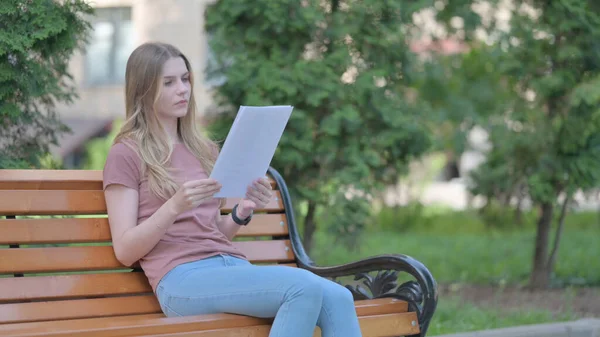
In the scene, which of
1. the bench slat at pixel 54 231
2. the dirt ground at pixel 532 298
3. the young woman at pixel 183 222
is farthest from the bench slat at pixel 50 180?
the dirt ground at pixel 532 298

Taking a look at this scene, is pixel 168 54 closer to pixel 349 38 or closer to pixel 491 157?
pixel 349 38

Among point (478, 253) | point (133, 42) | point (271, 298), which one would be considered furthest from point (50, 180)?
point (133, 42)

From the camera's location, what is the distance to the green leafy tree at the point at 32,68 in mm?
3969

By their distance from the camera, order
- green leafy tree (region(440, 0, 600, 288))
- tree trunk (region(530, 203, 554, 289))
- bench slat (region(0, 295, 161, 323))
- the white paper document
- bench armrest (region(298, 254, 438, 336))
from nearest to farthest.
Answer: the white paper document → bench slat (region(0, 295, 161, 323)) → bench armrest (region(298, 254, 438, 336)) → green leafy tree (region(440, 0, 600, 288)) → tree trunk (region(530, 203, 554, 289))

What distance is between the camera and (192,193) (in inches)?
127

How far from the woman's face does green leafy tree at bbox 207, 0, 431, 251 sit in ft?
8.19

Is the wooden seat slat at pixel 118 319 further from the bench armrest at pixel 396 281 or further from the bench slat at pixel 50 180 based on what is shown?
the bench slat at pixel 50 180

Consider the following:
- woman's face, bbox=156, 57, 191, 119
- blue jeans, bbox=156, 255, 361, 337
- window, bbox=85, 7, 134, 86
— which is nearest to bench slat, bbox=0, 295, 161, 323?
blue jeans, bbox=156, 255, 361, 337

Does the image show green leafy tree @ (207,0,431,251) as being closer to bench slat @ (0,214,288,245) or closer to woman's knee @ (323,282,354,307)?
bench slat @ (0,214,288,245)

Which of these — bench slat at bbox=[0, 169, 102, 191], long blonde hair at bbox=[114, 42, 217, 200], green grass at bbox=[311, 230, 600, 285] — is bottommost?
green grass at bbox=[311, 230, 600, 285]

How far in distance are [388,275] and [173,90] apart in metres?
1.14

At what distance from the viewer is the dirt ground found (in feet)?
21.0

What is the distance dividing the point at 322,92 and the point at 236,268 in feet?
9.83

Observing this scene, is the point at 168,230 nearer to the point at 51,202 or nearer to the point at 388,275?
the point at 51,202
